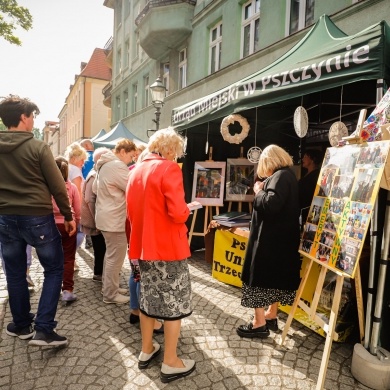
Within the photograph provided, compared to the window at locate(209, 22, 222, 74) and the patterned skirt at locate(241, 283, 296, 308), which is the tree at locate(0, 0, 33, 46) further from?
the patterned skirt at locate(241, 283, 296, 308)

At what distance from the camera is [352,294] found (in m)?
2.77

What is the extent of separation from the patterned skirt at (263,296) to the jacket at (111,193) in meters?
1.44

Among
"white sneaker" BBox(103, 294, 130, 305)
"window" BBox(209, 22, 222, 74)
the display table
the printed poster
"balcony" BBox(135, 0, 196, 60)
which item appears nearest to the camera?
the printed poster

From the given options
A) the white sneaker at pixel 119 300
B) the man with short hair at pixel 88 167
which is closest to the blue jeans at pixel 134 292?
the white sneaker at pixel 119 300

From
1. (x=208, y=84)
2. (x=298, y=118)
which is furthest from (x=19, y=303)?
(x=208, y=84)

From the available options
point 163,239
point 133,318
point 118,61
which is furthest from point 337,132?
point 118,61

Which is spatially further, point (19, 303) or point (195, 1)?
point (195, 1)

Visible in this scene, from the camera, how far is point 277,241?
265 centimetres

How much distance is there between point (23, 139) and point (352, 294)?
302cm

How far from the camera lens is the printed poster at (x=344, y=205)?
2.08 metres

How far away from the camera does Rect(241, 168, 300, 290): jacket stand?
103 inches

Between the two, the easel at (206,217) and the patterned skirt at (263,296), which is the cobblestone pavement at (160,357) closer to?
the patterned skirt at (263,296)

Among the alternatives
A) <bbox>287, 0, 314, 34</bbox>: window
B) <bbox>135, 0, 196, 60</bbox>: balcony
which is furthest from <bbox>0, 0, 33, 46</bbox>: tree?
<bbox>287, 0, 314, 34</bbox>: window

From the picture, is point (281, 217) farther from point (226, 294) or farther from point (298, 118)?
point (226, 294)
